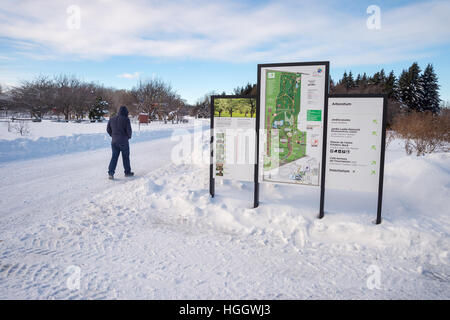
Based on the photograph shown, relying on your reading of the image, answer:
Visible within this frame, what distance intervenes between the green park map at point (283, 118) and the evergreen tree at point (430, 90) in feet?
172

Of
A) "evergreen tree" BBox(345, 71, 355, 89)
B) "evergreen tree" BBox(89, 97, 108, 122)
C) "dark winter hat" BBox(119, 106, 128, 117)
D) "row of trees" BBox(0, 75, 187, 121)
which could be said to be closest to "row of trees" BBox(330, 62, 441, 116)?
"evergreen tree" BBox(345, 71, 355, 89)

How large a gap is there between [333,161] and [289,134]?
2.73 feet

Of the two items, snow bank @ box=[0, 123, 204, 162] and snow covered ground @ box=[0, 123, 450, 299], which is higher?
snow bank @ box=[0, 123, 204, 162]

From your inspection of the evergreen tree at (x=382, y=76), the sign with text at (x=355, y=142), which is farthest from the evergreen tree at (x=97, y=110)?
the sign with text at (x=355, y=142)

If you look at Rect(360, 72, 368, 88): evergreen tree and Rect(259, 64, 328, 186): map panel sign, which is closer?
Rect(259, 64, 328, 186): map panel sign

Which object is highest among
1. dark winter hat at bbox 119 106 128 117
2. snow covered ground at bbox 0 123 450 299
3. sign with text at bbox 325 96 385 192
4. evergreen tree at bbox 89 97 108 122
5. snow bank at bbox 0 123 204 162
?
evergreen tree at bbox 89 97 108 122

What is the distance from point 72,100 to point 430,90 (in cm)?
5678

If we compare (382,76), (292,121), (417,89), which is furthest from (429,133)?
(382,76)

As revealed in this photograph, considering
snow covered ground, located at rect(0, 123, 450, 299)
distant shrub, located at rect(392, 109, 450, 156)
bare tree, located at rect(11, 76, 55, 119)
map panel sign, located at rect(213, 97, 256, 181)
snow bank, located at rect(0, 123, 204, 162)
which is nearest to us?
snow covered ground, located at rect(0, 123, 450, 299)

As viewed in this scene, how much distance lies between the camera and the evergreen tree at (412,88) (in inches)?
1877

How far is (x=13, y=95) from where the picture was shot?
48.4m

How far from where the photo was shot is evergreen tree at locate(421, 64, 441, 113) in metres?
47.8

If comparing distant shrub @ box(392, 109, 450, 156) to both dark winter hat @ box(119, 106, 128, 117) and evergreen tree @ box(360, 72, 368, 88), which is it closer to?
dark winter hat @ box(119, 106, 128, 117)
